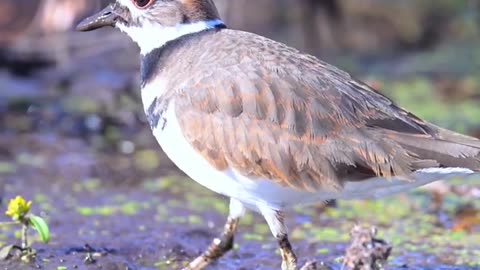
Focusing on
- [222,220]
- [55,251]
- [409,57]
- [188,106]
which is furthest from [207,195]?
[409,57]

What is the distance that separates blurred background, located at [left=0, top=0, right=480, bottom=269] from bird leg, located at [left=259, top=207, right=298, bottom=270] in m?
1.47

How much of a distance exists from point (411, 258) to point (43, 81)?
15.8 ft

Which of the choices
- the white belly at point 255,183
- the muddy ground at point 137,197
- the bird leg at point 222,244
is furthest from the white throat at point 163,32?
the muddy ground at point 137,197

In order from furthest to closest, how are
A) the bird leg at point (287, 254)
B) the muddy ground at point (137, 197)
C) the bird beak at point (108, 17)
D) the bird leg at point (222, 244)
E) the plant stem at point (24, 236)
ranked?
the muddy ground at point (137, 197) → the bird beak at point (108, 17) → the bird leg at point (222, 244) → the plant stem at point (24, 236) → the bird leg at point (287, 254)

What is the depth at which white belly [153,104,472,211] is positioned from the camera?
5.32m

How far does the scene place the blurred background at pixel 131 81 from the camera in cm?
770

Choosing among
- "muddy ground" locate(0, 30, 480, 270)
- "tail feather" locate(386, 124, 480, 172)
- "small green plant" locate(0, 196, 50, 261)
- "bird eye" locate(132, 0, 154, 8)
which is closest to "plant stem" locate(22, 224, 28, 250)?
"small green plant" locate(0, 196, 50, 261)

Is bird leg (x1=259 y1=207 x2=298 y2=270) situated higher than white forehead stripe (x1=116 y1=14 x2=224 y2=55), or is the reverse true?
white forehead stripe (x1=116 y1=14 x2=224 y2=55)

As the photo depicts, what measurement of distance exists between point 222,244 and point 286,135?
954 millimetres

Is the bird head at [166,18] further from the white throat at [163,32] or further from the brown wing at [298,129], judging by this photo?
the brown wing at [298,129]

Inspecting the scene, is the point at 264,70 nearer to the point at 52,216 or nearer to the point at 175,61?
the point at 175,61

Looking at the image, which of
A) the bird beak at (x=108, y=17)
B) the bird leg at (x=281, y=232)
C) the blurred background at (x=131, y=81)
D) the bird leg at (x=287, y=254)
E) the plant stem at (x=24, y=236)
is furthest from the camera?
the blurred background at (x=131, y=81)

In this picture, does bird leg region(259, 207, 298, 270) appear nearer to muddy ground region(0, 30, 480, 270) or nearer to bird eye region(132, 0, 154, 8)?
muddy ground region(0, 30, 480, 270)

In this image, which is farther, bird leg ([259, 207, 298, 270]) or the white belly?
bird leg ([259, 207, 298, 270])
